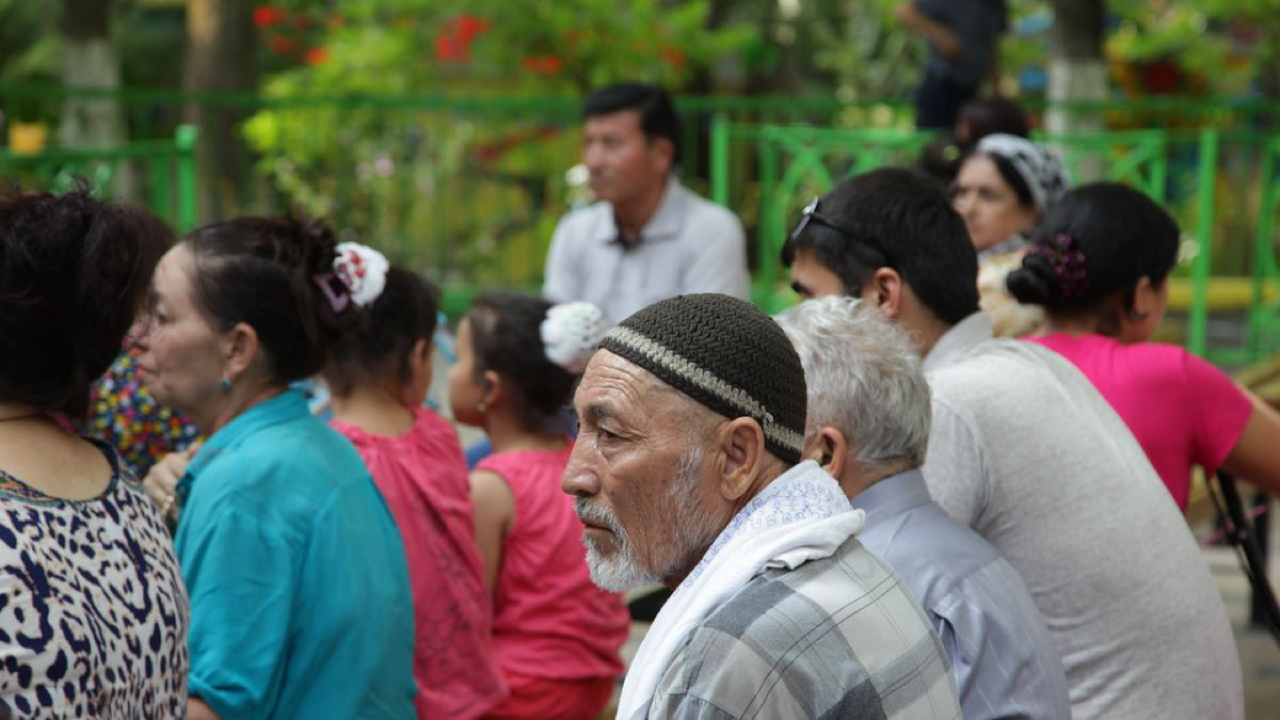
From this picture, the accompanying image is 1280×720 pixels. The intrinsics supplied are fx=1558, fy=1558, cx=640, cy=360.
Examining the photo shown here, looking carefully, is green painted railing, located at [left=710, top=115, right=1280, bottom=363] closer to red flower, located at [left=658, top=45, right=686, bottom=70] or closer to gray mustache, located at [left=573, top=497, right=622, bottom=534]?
red flower, located at [left=658, top=45, right=686, bottom=70]

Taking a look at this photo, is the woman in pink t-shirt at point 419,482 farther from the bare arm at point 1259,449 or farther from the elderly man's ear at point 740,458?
the bare arm at point 1259,449

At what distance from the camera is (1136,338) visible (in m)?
3.55

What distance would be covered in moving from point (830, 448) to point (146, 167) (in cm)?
613

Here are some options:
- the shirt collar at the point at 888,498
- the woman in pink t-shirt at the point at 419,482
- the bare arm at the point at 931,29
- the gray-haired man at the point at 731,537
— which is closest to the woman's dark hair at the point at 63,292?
the gray-haired man at the point at 731,537

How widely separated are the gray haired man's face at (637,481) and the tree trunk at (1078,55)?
9.44m

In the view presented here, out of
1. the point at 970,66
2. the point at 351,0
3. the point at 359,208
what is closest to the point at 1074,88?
the point at 970,66

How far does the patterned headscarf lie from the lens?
4.54 m

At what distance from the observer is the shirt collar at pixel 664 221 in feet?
18.7

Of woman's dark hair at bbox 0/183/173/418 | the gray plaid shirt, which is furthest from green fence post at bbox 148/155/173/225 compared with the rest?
the gray plaid shirt

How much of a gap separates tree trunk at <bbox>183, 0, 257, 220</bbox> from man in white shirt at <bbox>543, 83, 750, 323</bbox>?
384cm

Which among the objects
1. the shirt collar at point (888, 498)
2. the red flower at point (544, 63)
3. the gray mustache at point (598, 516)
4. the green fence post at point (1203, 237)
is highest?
the gray mustache at point (598, 516)

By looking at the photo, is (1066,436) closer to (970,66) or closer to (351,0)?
(970,66)

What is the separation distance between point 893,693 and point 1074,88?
32.7 feet

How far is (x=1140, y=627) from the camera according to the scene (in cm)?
286
